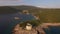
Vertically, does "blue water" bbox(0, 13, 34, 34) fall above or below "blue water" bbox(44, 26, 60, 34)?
above

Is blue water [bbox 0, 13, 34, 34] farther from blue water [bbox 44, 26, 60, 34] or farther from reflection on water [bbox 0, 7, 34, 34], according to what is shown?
blue water [bbox 44, 26, 60, 34]

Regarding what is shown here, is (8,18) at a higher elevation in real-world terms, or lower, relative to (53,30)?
higher

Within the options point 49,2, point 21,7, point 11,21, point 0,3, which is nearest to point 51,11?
point 49,2

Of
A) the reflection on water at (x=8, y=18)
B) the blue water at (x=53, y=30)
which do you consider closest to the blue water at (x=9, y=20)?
the reflection on water at (x=8, y=18)

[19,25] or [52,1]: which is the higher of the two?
[52,1]

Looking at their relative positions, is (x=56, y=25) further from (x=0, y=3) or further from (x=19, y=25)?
(x=0, y=3)

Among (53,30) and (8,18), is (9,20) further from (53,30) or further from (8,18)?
(53,30)

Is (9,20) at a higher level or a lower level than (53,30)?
higher

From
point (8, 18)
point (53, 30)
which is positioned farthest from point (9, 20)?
point (53, 30)

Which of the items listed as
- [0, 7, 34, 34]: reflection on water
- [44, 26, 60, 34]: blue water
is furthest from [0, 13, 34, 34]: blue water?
[44, 26, 60, 34]: blue water
